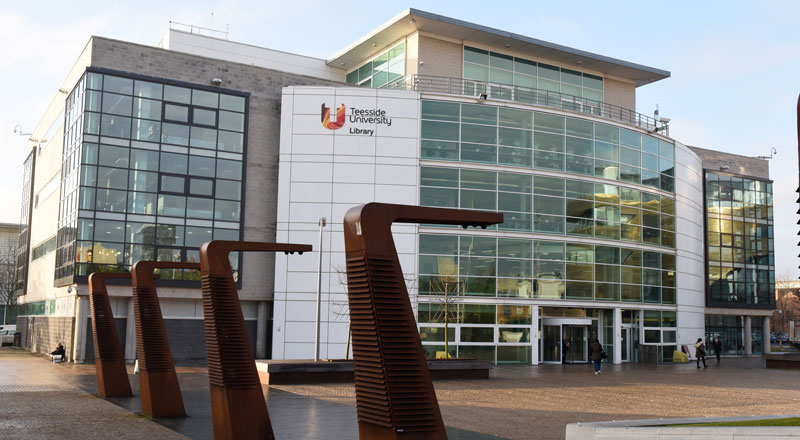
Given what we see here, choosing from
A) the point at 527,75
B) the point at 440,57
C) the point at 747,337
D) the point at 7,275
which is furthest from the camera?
the point at 7,275

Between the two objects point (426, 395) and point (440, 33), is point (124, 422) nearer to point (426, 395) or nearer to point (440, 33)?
point (426, 395)

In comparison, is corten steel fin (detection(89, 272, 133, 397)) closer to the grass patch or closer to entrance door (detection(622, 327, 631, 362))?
the grass patch

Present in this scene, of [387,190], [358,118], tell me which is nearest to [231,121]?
[358,118]

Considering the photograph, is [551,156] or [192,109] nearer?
[192,109]

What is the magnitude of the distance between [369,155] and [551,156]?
9.64 meters

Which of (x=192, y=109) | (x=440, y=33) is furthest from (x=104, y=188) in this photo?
(x=440, y=33)

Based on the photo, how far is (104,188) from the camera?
37094mm

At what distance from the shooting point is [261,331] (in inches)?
1597

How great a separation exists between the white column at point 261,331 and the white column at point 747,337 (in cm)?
3889

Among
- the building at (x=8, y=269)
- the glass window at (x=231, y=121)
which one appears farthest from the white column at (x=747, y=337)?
the building at (x=8, y=269)

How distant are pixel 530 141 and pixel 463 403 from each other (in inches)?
920

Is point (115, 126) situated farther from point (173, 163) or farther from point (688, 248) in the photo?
point (688, 248)

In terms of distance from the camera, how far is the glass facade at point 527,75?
148ft

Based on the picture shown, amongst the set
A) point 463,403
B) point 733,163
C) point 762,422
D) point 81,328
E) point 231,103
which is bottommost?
point 463,403
